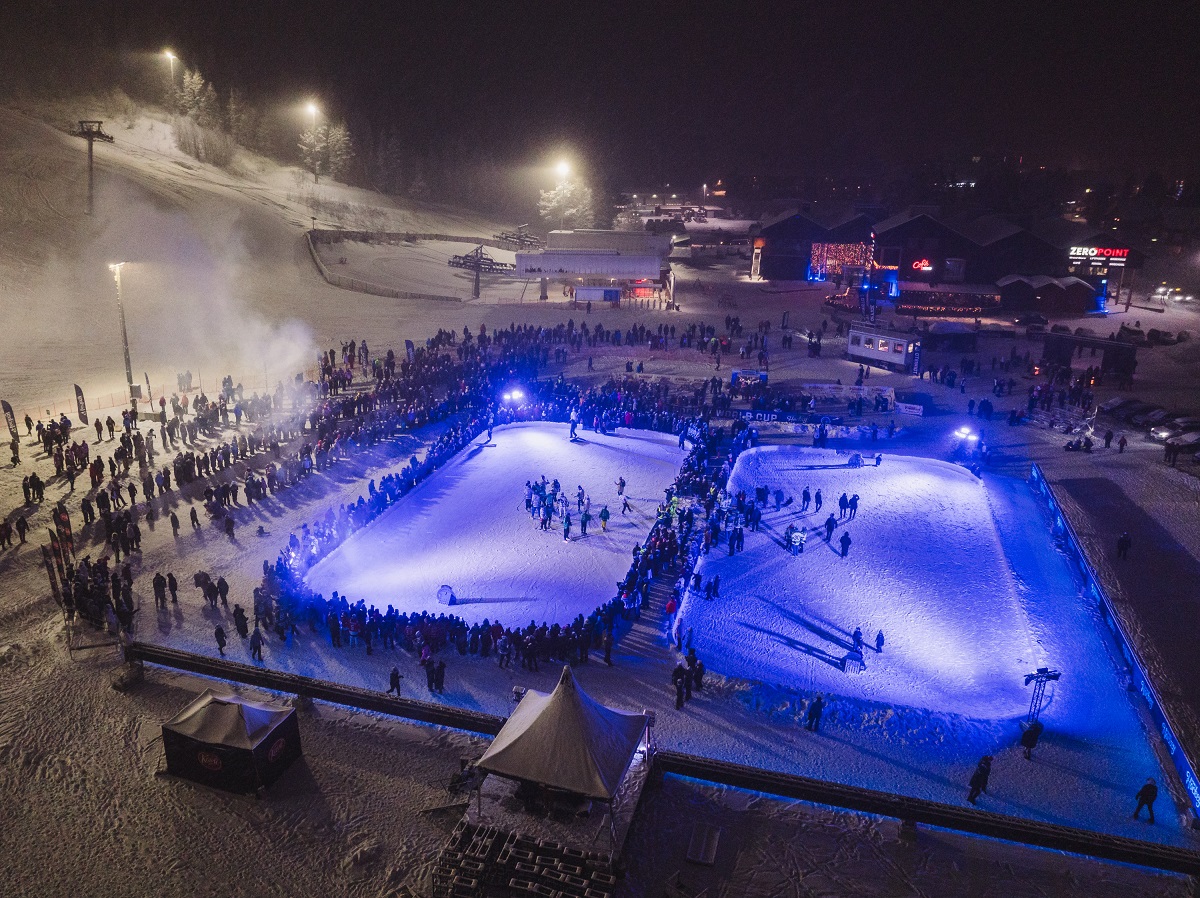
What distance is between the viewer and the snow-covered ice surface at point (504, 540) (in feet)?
53.1

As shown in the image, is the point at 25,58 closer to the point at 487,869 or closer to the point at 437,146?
the point at 437,146

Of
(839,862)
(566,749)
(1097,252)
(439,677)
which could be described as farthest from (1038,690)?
(1097,252)

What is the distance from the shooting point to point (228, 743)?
953 centimetres

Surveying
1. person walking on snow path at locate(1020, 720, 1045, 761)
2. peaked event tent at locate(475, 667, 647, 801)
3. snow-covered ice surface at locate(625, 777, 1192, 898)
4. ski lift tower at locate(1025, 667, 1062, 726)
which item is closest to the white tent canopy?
peaked event tent at locate(475, 667, 647, 801)

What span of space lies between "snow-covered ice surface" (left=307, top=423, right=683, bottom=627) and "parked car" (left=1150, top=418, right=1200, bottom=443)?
15740 mm

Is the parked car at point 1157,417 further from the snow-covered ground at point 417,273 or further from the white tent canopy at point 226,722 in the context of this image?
the white tent canopy at point 226,722

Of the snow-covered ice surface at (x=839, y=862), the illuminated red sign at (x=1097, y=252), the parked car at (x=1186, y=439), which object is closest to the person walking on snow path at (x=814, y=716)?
the snow-covered ice surface at (x=839, y=862)

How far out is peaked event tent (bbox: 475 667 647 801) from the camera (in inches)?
335

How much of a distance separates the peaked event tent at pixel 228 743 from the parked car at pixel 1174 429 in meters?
27.1

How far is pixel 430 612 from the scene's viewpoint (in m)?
15.5

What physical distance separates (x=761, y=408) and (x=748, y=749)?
17.5 m

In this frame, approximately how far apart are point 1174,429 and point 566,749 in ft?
84.7

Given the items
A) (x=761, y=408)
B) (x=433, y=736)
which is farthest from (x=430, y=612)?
(x=761, y=408)

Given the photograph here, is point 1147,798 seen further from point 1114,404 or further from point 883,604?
point 1114,404
